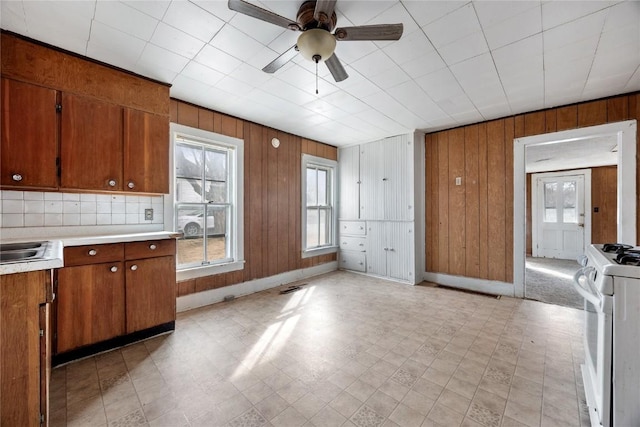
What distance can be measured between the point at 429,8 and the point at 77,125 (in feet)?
9.97

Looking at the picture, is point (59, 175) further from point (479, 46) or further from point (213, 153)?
point (479, 46)

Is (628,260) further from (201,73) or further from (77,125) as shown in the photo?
(77,125)

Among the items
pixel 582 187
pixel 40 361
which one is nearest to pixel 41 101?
pixel 40 361

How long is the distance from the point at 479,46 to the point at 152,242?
3442mm

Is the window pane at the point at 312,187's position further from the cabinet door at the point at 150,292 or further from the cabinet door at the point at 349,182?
the cabinet door at the point at 150,292

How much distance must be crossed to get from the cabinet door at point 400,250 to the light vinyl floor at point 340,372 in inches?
52.0

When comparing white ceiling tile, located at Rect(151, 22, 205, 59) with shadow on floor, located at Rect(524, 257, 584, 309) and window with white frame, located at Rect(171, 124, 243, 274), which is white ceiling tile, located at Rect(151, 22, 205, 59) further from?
shadow on floor, located at Rect(524, 257, 584, 309)

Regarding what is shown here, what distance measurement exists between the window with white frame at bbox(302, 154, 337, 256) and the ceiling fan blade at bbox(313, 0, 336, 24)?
315 cm

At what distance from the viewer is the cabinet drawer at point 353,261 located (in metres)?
5.08

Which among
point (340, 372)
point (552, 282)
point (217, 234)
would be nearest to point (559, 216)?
point (552, 282)

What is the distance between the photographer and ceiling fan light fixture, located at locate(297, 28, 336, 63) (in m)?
1.68

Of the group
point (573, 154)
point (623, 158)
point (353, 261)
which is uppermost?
point (573, 154)

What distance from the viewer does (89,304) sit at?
2.13 m

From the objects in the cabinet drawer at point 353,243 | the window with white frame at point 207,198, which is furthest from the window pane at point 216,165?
the cabinet drawer at point 353,243
